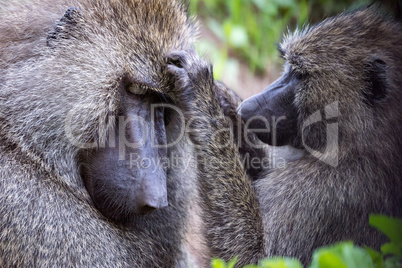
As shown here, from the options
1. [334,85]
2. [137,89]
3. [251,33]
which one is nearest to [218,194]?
[137,89]

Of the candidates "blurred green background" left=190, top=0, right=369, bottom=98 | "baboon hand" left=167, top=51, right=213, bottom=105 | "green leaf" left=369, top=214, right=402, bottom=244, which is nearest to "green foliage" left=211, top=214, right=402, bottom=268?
"green leaf" left=369, top=214, right=402, bottom=244

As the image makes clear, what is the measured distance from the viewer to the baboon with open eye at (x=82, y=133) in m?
2.33

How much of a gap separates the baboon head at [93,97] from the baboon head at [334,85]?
2.50 ft

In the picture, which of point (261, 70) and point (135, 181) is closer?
point (135, 181)

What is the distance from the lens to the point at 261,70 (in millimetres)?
6160

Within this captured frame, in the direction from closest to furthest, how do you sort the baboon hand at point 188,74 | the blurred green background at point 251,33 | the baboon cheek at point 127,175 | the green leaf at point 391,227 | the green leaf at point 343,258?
the green leaf at point 343,258 < the green leaf at point 391,227 < the baboon cheek at point 127,175 < the baboon hand at point 188,74 < the blurred green background at point 251,33

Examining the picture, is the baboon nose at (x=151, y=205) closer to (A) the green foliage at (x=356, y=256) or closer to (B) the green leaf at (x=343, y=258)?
(A) the green foliage at (x=356, y=256)

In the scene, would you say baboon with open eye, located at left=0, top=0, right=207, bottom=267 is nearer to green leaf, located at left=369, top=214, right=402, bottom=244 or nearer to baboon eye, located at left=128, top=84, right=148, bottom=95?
baboon eye, located at left=128, top=84, right=148, bottom=95

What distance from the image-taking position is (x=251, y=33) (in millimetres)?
6258

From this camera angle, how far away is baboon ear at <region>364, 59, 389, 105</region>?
111 inches

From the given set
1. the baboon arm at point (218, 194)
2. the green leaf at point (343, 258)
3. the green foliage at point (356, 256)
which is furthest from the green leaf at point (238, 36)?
the green leaf at point (343, 258)

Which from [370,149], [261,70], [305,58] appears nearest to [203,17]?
[261,70]

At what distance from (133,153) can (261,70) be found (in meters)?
3.93

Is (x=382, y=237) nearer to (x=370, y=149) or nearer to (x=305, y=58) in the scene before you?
(x=370, y=149)
